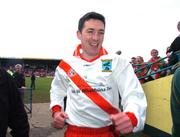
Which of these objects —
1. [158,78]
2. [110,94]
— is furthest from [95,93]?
[158,78]

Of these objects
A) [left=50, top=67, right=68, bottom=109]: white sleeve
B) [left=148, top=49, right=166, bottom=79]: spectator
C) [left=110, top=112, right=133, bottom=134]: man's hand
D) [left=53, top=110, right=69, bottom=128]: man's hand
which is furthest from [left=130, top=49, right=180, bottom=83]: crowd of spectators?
[left=110, top=112, right=133, bottom=134]: man's hand

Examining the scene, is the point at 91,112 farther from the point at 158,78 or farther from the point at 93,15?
the point at 158,78

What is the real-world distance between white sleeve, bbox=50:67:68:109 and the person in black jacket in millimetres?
294

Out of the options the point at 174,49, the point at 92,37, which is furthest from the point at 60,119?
the point at 174,49

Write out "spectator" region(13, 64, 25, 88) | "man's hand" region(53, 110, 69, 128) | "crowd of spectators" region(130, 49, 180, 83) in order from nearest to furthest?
1. "man's hand" region(53, 110, 69, 128)
2. "crowd of spectators" region(130, 49, 180, 83)
3. "spectator" region(13, 64, 25, 88)

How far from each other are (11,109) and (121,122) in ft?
4.43

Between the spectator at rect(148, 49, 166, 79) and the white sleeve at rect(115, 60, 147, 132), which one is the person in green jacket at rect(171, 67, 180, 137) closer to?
the white sleeve at rect(115, 60, 147, 132)

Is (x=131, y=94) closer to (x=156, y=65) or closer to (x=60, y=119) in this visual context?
(x=60, y=119)

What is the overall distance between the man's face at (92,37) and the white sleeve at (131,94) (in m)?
0.27

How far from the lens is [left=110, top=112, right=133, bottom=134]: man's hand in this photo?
234 centimetres

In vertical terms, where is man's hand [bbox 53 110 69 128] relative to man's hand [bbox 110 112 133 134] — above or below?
below

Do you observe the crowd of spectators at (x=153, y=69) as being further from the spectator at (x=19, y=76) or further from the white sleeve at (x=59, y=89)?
the spectator at (x=19, y=76)

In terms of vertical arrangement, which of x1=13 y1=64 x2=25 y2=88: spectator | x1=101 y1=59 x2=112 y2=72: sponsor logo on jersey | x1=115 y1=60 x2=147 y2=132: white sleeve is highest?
x1=101 y1=59 x2=112 y2=72: sponsor logo on jersey

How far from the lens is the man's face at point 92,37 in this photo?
313cm
